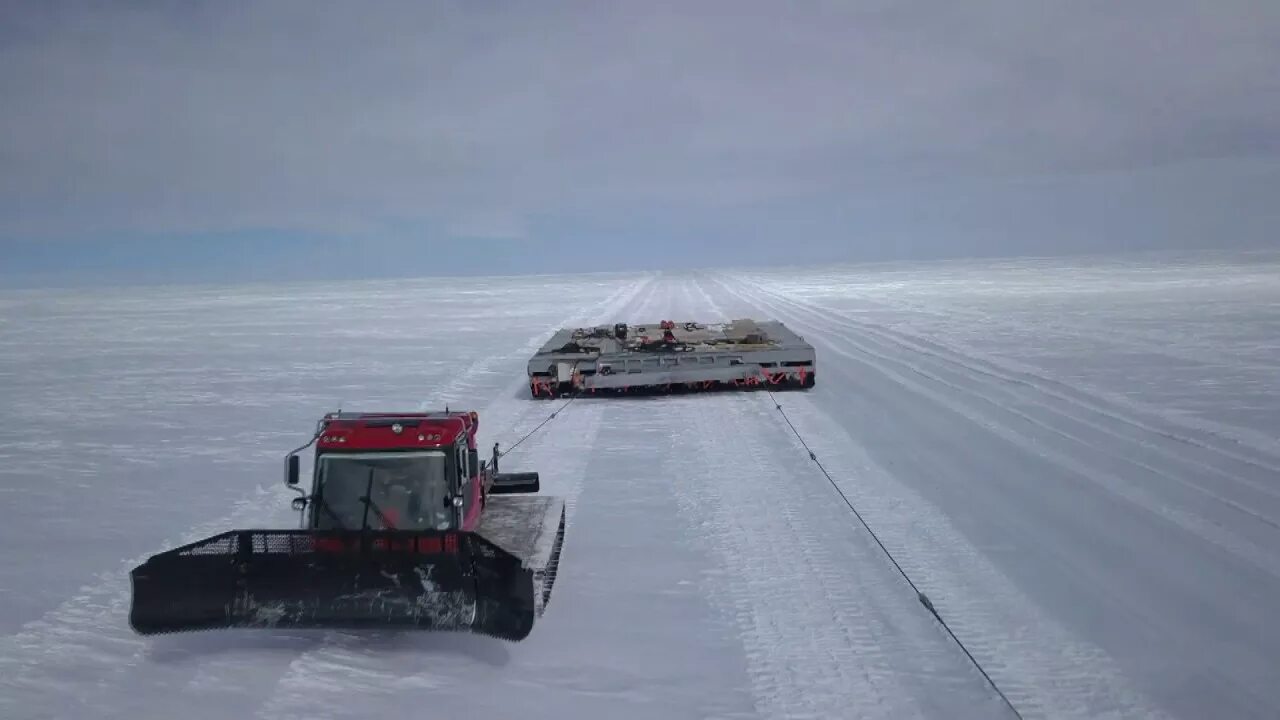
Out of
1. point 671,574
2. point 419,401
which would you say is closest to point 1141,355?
point 419,401

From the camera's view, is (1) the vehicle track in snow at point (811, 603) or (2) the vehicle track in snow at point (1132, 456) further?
(2) the vehicle track in snow at point (1132, 456)

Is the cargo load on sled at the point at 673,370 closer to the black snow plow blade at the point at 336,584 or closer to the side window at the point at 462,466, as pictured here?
the side window at the point at 462,466

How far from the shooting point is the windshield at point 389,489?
592 centimetres

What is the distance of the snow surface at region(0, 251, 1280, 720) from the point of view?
17.2 ft

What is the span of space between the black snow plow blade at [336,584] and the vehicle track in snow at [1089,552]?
9.93 ft

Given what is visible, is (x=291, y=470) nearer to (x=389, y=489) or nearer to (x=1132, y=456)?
(x=389, y=489)

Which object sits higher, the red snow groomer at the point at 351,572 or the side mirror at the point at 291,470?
the side mirror at the point at 291,470

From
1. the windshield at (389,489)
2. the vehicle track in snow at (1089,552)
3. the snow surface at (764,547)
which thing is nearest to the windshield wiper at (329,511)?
the windshield at (389,489)

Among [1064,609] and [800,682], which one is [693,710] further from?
[1064,609]

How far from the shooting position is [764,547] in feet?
24.4

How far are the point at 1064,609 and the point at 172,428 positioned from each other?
12612 millimetres

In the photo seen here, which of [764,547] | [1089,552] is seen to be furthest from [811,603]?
[1089,552]

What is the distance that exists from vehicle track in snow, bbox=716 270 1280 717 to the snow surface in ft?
0.10

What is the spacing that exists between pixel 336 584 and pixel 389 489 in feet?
2.29
